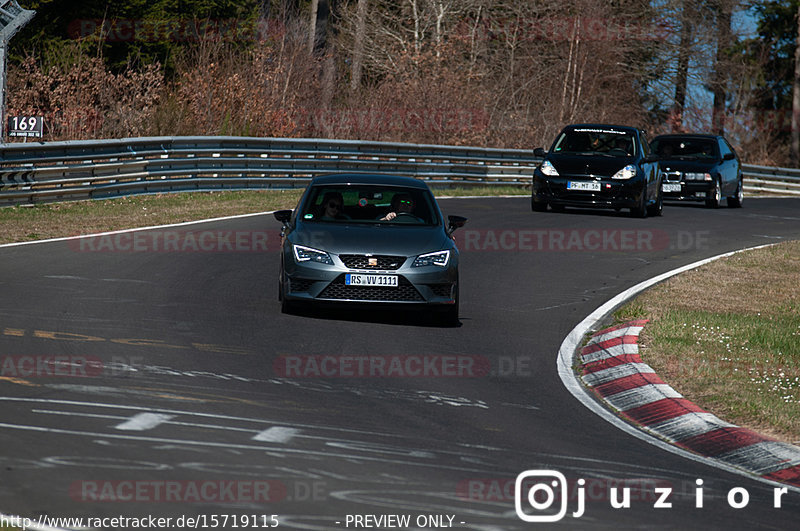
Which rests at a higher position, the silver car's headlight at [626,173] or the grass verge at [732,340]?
the silver car's headlight at [626,173]

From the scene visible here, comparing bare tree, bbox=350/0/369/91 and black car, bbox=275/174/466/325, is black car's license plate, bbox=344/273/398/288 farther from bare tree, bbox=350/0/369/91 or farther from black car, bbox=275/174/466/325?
bare tree, bbox=350/0/369/91

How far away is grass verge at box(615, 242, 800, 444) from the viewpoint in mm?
8844

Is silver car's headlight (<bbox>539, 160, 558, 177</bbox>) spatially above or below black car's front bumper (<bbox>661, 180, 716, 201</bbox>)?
above

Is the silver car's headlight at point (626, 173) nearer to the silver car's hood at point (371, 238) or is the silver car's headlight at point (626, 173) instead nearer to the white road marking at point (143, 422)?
the silver car's hood at point (371, 238)

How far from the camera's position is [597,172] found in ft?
76.5

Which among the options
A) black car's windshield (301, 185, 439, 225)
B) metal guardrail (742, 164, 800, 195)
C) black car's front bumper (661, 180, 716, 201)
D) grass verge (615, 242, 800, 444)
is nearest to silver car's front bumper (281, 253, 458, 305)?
black car's windshield (301, 185, 439, 225)

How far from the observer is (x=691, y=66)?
5153 centimetres

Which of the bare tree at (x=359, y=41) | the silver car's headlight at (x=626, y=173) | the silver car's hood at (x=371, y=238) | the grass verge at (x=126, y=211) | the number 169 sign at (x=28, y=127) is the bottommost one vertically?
the grass verge at (x=126, y=211)

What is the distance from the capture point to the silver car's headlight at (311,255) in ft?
38.4

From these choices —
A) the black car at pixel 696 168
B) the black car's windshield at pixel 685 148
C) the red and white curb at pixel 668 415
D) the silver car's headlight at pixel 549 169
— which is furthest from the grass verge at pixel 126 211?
the red and white curb at pixel 668 415

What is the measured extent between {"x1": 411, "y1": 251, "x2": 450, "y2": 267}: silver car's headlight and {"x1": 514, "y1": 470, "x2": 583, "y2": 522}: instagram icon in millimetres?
5227

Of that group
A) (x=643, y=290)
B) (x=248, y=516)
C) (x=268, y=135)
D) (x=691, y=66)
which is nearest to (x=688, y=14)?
(x=691, y=66)

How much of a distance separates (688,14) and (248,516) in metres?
49.6

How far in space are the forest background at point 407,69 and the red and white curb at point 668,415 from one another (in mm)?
16302
